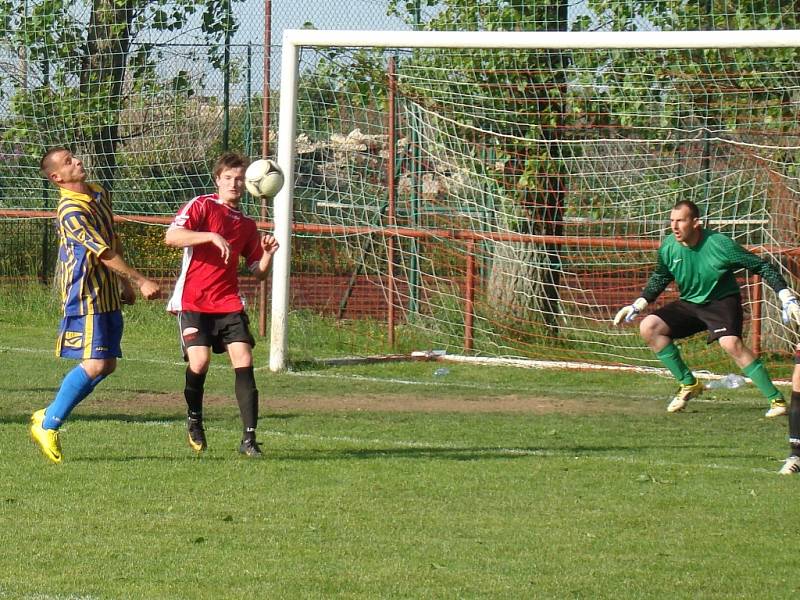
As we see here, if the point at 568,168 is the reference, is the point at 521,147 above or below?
above

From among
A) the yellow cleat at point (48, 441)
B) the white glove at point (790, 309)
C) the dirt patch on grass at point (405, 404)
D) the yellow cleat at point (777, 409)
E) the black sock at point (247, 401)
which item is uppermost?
the white glove at point (790, 309)

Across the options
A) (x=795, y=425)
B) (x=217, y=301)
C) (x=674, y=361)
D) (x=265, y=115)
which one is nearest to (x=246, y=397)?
(x=217, y=301)

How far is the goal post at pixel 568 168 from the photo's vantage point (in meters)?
13.6

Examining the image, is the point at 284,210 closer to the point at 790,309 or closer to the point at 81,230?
the point at 81,230

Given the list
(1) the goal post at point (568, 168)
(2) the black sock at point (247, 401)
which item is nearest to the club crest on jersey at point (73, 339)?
(2) the black sock at point (247, 401)

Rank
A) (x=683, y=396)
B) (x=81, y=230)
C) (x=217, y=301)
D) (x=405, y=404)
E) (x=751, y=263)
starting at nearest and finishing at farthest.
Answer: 1. (x=81, y=230)
2. (x=217, y=301)
3. (x=751, y=263)
4. (x=683, y=396)
5. (x=405, y=404)

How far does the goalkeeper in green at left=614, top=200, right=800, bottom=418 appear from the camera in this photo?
1036cm

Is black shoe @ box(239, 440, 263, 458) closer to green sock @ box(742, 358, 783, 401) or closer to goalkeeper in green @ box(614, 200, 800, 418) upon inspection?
goalkeeper in green @ box(614, 200, 800, 418)

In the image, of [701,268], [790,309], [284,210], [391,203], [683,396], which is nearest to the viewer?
[790,309]

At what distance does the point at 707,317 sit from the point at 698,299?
0.52ft

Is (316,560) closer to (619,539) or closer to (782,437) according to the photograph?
(619,539)

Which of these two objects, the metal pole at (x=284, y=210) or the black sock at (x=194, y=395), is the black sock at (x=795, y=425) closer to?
the black sock at (x=194, y=395)

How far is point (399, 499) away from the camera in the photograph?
6977 mm

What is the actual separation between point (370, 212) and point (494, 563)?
372 inches
